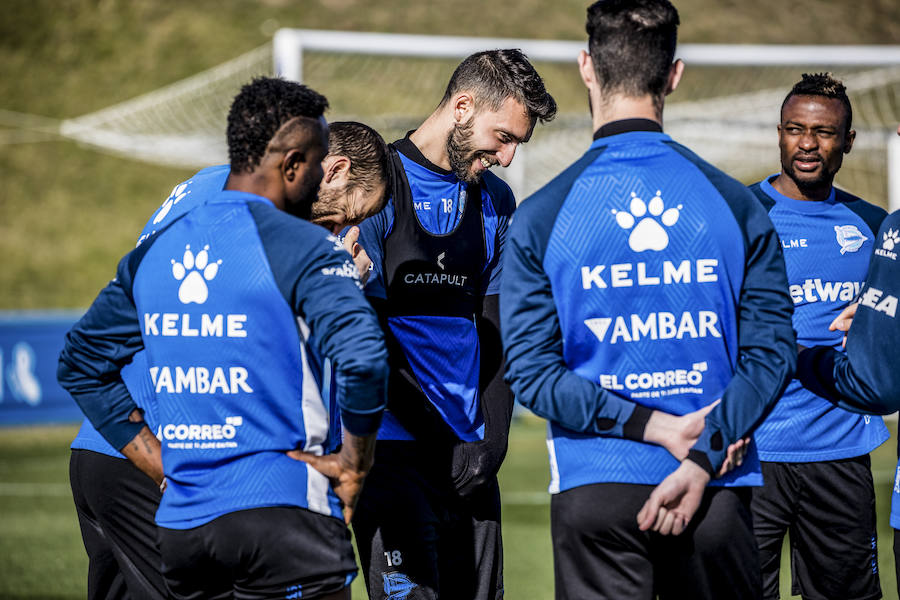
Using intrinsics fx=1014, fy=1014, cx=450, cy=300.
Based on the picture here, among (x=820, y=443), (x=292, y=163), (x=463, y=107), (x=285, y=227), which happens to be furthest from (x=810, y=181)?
(x=285, y=227)

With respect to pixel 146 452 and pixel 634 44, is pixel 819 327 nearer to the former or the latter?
pixel 634 44

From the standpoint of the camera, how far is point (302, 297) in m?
2.65

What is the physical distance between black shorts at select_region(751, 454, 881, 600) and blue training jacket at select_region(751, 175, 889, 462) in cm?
8

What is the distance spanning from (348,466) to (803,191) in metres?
2.81

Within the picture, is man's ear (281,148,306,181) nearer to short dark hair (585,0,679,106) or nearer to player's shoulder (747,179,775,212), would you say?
short dark hair (585,0,679,106)

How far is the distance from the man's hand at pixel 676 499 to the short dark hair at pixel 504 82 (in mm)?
1986

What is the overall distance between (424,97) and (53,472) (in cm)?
2442

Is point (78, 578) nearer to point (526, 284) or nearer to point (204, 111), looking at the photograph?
point (526, 284)

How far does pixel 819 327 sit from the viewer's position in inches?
175

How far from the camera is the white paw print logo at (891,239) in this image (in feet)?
9.93

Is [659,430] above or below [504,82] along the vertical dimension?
below

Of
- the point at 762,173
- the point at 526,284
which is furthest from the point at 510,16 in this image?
the point at 526,284

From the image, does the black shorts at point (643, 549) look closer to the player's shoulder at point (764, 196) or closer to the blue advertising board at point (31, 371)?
the player's shoulder at point (764, 196)

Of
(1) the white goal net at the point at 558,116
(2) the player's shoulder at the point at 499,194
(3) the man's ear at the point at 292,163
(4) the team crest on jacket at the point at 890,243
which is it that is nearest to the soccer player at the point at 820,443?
(2) the player's shoulder at the point at 499,194
